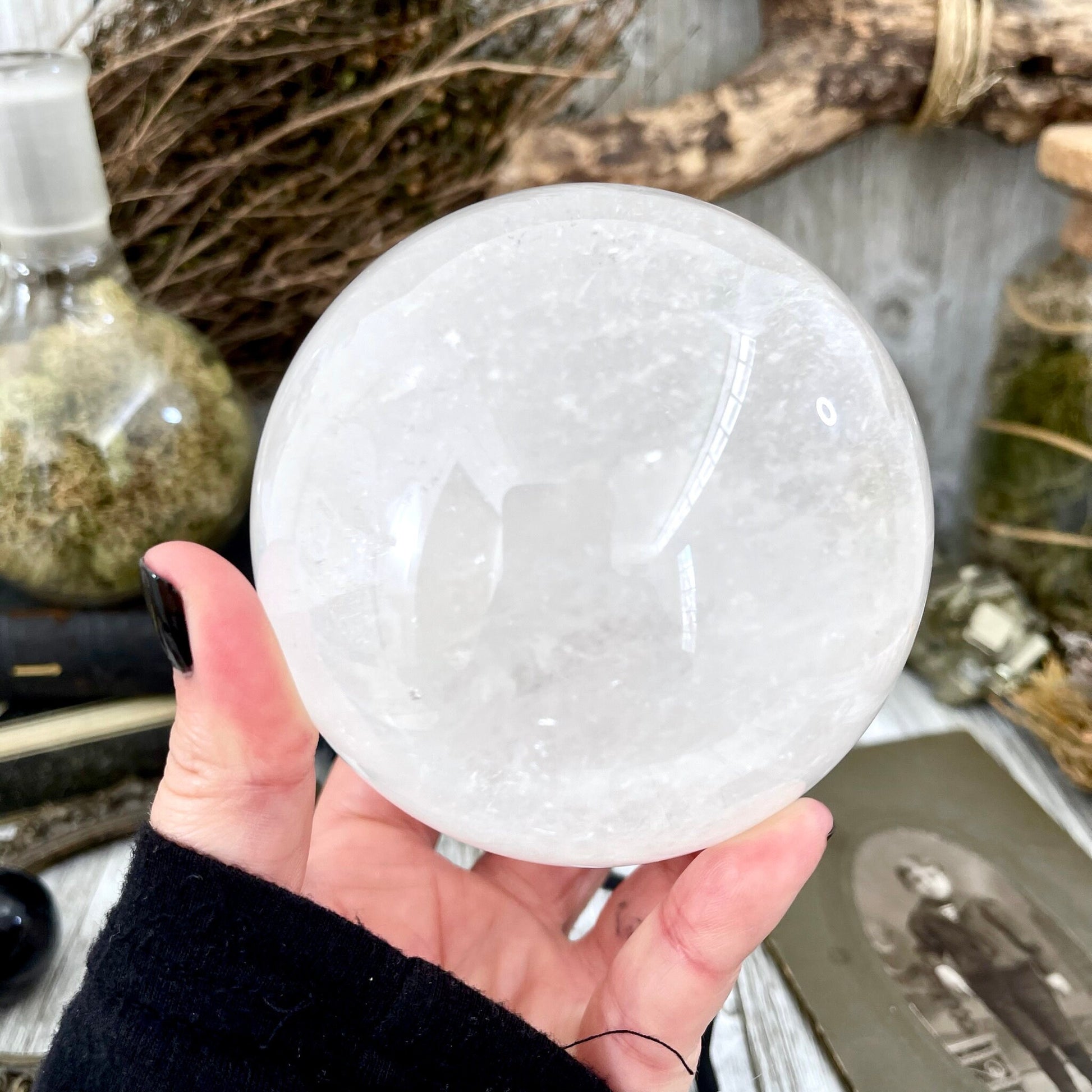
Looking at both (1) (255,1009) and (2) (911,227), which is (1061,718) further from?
(1) (255,1009)

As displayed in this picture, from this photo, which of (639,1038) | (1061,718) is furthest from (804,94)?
(639,1038)

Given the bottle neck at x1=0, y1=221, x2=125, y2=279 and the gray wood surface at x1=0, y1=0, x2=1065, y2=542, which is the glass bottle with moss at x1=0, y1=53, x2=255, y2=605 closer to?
the bottle neck at x1=0, y1=221, x2=125, y2=279

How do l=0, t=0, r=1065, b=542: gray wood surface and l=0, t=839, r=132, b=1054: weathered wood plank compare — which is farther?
l=0, t=0, r=1065, b=542: gray wood surface

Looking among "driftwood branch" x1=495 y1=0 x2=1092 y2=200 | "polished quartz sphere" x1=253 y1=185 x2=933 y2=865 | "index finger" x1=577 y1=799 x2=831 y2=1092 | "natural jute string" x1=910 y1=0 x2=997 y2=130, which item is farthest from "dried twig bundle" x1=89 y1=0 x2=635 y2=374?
"index finger" x1=577 y1=799 x2=831 y2=1092

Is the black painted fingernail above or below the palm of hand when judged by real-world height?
above

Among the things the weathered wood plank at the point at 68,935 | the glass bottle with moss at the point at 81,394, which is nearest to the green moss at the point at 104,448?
the glass bottle with moss at the point at 81,394

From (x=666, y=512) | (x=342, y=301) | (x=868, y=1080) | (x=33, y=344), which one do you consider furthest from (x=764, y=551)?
(x=33, y=344)
